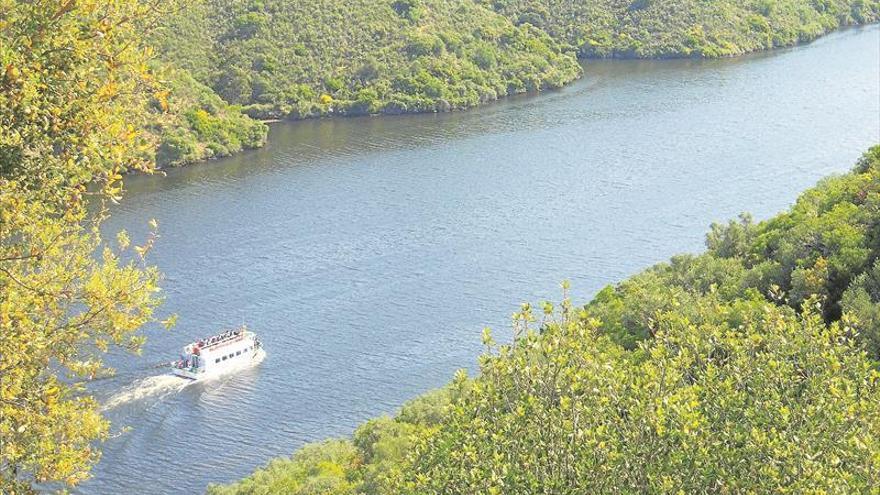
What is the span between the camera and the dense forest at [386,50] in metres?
101

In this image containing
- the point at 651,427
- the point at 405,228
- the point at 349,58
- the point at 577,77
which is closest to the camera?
the point at 651,427

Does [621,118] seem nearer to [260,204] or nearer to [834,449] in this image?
[260,204]

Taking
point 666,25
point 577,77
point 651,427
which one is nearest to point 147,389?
point 651,427

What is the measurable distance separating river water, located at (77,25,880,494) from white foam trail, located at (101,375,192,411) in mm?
114

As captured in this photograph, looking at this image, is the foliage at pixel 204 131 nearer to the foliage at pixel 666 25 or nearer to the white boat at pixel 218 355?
the white boat at pixel 218 355

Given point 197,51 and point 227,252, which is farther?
point 197,51

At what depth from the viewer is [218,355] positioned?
48.8 metres

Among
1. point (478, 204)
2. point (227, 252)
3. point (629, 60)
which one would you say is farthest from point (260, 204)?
point (629, 60)

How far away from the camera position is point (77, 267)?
40.6ft

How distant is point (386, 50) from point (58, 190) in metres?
104

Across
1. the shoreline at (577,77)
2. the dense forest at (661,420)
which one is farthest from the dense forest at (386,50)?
the dense forest at (661,420)

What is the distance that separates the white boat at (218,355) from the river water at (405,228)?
67cm

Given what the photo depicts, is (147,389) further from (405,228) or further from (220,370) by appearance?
(405,228)

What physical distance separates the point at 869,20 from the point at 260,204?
401 feet
